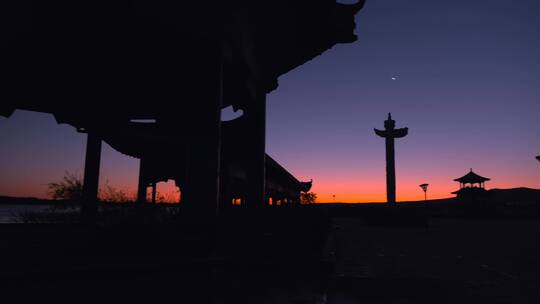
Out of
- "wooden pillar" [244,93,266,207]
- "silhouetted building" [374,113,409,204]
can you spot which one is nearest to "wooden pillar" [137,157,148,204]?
"wooden pillar" [244,93,266,207]

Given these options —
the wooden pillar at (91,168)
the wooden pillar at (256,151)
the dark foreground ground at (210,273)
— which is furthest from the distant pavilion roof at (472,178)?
the wooden pillar at (91,168)

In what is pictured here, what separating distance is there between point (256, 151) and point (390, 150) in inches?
988

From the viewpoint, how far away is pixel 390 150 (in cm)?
2928

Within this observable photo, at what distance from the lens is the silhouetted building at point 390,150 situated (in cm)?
2808

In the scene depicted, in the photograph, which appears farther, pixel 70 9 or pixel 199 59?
pixel 199 59

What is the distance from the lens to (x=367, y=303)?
3.88 meters

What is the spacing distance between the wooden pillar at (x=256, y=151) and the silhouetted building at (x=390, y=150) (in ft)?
78.0

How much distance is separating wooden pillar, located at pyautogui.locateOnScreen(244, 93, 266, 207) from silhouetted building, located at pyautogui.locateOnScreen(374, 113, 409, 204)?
23.8m

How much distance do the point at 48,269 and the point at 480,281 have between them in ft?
A: 18.9

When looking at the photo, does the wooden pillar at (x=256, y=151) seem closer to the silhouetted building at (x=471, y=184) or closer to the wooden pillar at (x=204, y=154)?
the wooden pillar at (x=204, y=154)

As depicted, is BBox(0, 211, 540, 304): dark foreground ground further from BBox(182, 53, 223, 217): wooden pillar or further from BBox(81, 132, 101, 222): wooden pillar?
BBox(81, 132, 101, 222): wooden pillar

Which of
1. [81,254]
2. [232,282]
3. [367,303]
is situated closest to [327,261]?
[367,303]

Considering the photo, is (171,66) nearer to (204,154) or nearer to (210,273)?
(204,154)

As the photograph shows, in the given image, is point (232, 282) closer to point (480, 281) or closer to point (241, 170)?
point (480, 281)
